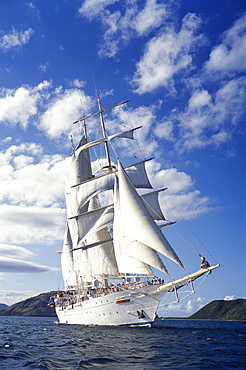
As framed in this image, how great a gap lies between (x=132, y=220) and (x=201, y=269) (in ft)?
33.8

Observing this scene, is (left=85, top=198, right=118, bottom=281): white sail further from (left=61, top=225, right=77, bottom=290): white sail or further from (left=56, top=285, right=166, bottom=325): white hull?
(left=61, top=225, right=77, bottom=290): white sail

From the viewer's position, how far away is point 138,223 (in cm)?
4056

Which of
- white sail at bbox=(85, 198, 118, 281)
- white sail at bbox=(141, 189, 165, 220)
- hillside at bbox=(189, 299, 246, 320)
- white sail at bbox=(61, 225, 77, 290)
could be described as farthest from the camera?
hillside at bbox=(189, 299, 246, 320)

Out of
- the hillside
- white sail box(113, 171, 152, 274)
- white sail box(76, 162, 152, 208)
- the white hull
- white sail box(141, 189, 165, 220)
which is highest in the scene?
white sail box(76, 162, 152, 208)

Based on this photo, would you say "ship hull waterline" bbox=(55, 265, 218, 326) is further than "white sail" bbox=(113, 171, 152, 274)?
No

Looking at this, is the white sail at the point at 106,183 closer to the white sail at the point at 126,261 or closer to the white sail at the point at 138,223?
the white sail at the point at 126,261

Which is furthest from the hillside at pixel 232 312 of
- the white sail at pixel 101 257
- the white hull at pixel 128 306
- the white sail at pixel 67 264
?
the white hull at pixel 128 306

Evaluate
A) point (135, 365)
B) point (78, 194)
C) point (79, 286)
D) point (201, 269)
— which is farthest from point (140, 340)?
point (79, 286)

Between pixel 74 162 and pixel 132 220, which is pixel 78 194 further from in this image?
pixel 132 220

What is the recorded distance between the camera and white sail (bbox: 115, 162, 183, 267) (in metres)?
38.6

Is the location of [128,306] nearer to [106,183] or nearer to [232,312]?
[106,183]

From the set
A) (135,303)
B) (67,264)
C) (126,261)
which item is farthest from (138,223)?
(67,264)

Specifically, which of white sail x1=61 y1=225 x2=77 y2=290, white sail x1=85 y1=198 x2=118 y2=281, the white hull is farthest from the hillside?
the white hull

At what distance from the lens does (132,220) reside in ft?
136
